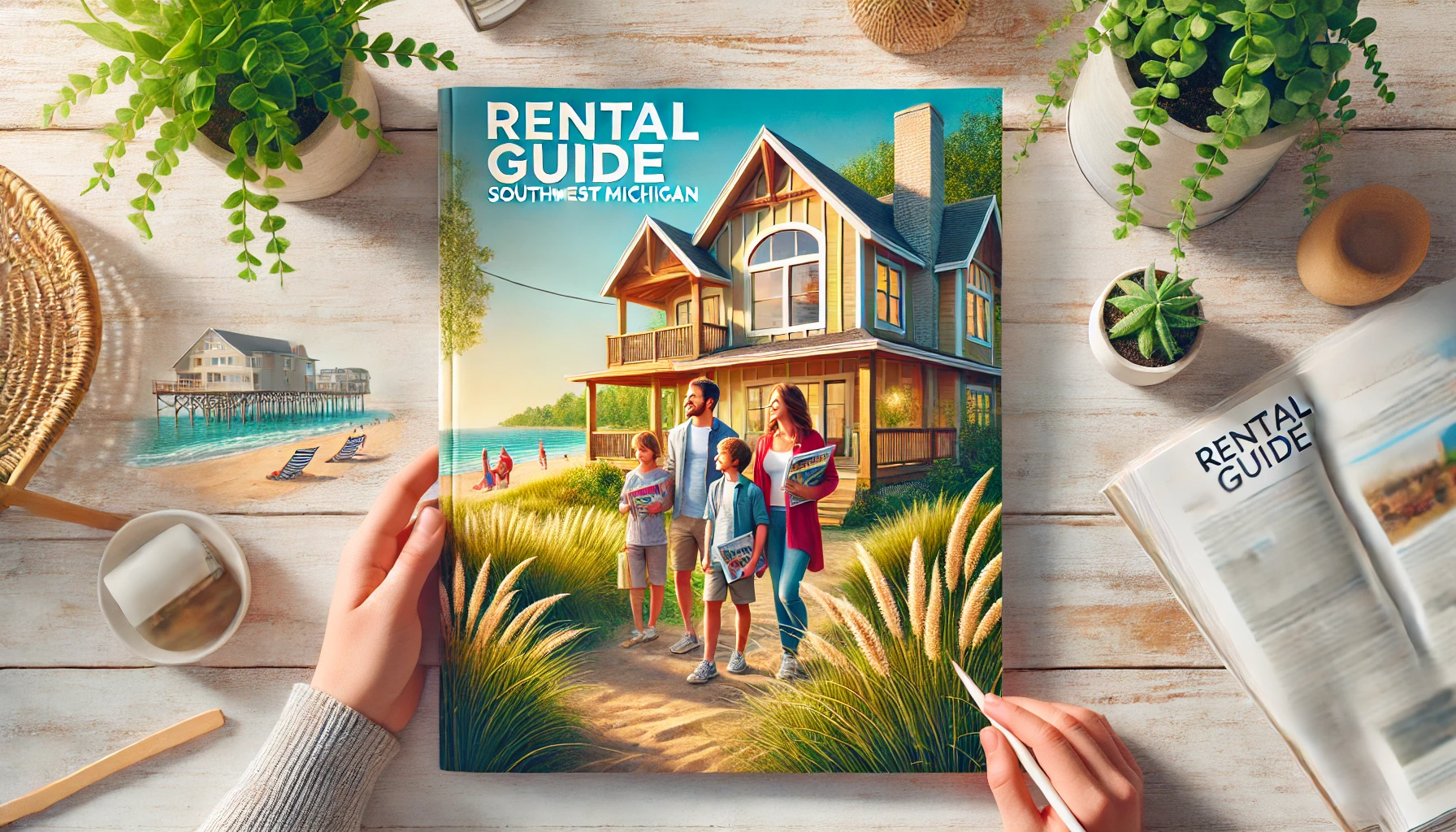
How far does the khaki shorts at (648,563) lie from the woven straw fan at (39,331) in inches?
24.6

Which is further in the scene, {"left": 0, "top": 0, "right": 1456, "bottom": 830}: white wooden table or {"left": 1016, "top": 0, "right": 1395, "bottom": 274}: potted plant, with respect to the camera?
{"left": 0, "top": 0, "right": 1456, "bottom": 830}: white wooden table

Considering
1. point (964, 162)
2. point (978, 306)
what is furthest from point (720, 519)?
point (964, 162)

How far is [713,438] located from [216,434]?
0.61 metres

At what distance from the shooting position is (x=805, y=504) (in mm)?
783

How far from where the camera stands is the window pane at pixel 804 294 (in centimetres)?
78

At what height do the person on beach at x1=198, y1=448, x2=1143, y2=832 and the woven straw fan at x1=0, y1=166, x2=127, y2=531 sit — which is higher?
the woven straw fan at x1=0, y1=166, x2=127, y2=531

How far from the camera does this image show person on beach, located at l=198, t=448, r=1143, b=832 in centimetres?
73

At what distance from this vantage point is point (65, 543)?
82 centimetres

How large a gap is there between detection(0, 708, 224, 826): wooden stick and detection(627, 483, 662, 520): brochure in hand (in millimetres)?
552

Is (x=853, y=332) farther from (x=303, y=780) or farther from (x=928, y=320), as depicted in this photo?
(x=303, y=780)

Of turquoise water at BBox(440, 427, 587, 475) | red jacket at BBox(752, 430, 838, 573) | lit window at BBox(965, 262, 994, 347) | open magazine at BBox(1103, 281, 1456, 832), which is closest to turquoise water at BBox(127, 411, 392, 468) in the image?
turquoise water at BBox(440, 427, 587, 475)

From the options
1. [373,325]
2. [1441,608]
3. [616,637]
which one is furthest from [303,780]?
[1441,608]

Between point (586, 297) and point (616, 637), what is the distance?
15.7 inches

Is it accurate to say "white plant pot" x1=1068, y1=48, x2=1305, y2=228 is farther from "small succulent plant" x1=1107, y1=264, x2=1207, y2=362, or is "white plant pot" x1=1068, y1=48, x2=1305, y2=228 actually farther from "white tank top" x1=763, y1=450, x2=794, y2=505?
"white tank top" x1=763, y1=450, x2=794, y2=505
